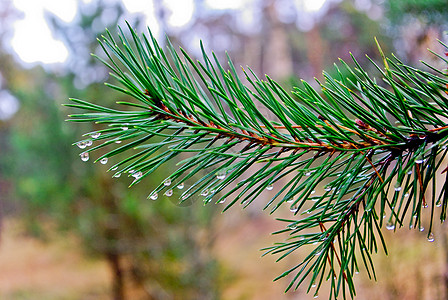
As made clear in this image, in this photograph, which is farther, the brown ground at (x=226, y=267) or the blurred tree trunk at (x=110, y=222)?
the blurred tree trunk at (x=110, y=222)

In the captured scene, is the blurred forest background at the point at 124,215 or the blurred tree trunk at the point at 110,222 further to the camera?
the blurred tree trunk at the point at 110,222

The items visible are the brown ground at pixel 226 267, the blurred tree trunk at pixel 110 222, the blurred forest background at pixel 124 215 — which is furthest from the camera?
the blurred tree trunk at pixel 110 222

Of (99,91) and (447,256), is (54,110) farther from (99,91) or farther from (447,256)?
(447,256)

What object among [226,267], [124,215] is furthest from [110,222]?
[226,267]

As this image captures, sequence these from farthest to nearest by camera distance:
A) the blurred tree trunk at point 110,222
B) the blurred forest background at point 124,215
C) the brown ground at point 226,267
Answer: the blurred tree trunk at point 110,222 < the brown ground at point 226,267 < the blurred forest background at point 124,215

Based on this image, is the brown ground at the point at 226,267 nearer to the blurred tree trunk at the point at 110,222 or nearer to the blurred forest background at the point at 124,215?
the blurred forest background at the point at 124,215

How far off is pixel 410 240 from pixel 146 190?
9.85 ft

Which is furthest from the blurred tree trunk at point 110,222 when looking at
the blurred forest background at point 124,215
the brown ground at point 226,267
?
the brown ground at point 226,267

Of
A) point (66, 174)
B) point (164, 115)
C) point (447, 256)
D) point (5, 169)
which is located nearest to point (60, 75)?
point (66, 174)

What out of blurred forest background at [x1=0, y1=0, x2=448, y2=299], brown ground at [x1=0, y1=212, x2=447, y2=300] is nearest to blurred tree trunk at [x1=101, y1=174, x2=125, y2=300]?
blurred forest background at [x1=0, y1=0, x2=448, y2=299]

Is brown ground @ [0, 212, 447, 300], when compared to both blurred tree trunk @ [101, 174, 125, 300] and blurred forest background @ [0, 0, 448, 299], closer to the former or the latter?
blurred forest background @ [0, 0, 448, 299]

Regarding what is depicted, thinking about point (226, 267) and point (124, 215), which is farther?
point (226, 267)

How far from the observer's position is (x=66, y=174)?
4391mm

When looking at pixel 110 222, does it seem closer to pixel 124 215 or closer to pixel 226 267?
pixel 124 215
